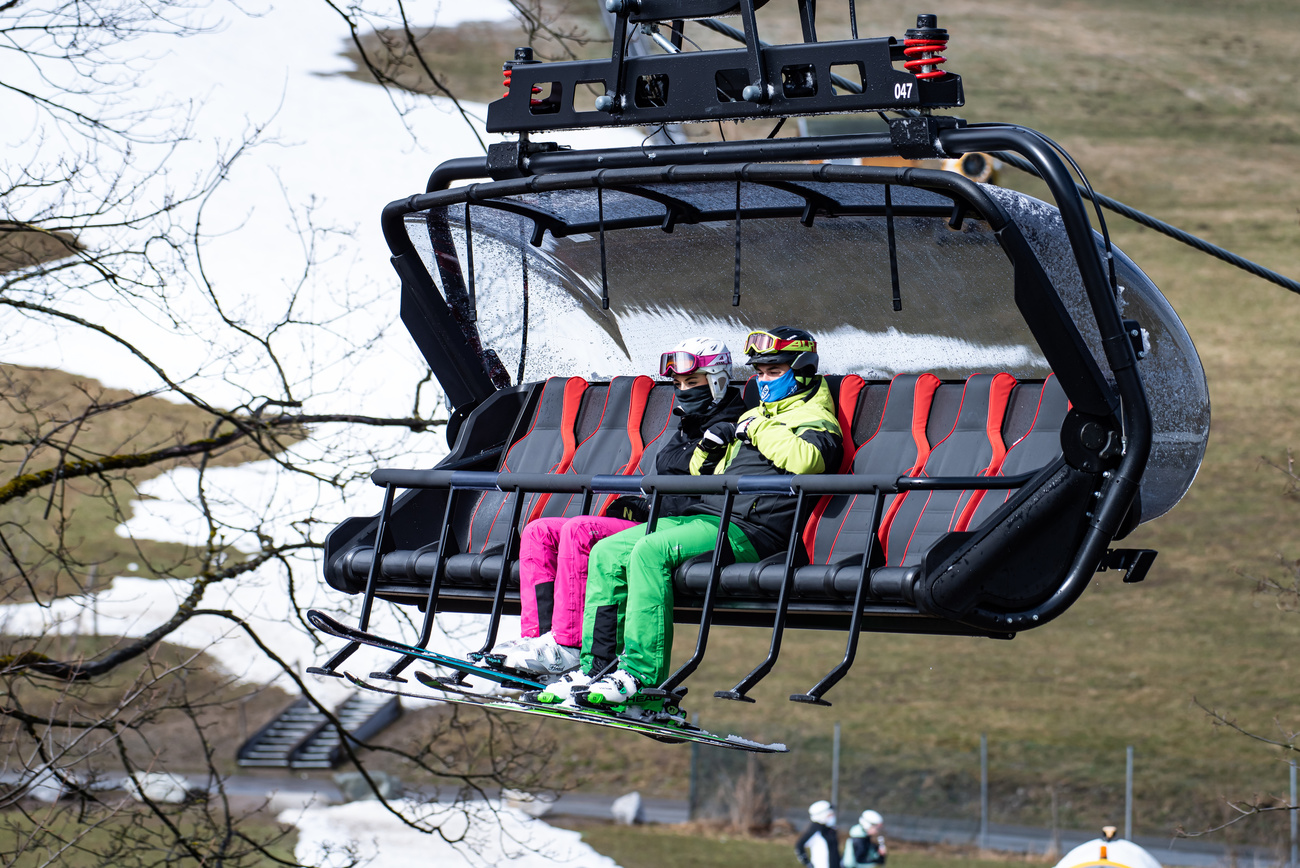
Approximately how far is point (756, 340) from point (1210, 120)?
170 feet

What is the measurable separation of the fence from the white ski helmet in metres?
14.5

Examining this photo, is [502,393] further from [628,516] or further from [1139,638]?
[1139,638]

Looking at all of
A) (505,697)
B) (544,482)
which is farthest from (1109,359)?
(505,697)

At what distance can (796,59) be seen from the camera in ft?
17.8

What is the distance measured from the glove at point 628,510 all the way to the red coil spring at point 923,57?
2.35 m

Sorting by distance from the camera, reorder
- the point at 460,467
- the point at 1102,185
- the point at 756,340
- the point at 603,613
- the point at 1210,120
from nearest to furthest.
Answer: the point at 603,613
the point at 756,340
the point at 460,467
the point at 1102,185
the point at 1210,120

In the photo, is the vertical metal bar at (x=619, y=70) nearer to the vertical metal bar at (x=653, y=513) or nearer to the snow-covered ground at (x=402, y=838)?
the vertical metal bar at (x=653, y=513)

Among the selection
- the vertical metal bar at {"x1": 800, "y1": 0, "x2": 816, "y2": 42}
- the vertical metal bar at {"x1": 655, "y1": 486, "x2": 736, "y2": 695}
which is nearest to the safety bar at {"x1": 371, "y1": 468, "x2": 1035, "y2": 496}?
the vertical metal bar at {"x1": 655, "y1": 486, "x2": 736, "y2": 695}

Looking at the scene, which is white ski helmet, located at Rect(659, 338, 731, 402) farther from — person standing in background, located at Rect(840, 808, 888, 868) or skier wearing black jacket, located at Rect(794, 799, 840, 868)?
person standing in background, located at Rect(840, 808, 888, 868)

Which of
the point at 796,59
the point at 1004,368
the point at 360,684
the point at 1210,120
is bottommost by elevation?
the point at 360,684

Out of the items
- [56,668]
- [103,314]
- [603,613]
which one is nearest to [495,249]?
[603,613]

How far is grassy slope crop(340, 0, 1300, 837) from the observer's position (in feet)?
73.8

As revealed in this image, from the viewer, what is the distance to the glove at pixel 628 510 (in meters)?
6.68

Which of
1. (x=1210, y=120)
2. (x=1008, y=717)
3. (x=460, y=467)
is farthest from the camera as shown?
(x=1210, y=120)
